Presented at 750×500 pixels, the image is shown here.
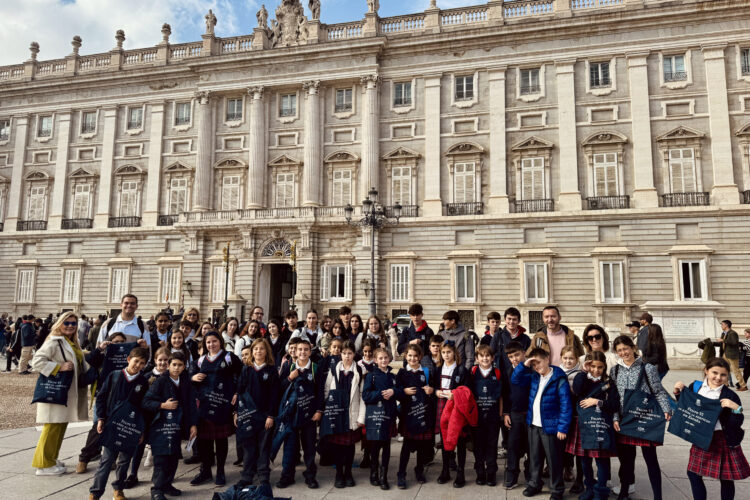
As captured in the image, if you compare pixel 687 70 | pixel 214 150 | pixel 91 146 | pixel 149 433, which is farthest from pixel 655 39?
pixel 91 146

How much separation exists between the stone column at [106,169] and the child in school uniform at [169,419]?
27.9m

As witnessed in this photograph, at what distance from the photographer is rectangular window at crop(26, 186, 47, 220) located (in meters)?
30.9

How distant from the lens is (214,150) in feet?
93.3

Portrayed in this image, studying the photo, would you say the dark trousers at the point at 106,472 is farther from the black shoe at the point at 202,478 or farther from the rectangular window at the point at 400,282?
the rectangular window at the point at 400,282

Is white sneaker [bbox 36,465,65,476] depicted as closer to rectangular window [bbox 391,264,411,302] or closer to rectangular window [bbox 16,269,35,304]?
rectangular window [bbox 391,264,411,302]

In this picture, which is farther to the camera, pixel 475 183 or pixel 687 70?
pixel 475 183

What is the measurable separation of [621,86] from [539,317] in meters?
11.9

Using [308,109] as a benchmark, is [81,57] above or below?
above

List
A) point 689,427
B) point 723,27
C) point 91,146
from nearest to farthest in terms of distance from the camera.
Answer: point 689,427, point 723,27, point 91,146

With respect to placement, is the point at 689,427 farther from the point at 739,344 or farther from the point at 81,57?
the point at 81,57

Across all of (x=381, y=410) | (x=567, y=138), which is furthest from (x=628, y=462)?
(x=567, y=138)

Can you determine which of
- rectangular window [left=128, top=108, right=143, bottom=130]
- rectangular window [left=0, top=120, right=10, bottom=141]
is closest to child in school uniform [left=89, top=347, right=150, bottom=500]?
rectangular window [left=128, top=108, right=143, bottom=130]

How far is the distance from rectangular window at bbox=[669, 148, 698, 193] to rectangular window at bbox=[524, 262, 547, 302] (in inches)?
273

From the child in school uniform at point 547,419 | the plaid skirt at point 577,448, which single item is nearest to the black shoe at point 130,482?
the child in school uniform at point 547,419
